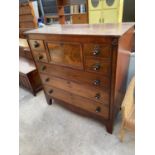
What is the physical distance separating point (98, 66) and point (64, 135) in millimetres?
977

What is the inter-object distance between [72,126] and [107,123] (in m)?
0.46

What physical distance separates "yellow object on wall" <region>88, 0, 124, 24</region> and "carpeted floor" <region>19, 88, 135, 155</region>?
2.23 m

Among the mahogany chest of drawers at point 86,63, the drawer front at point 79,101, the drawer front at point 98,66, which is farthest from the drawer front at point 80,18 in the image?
the drawer front at point 98,66

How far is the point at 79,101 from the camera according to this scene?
4.91ft

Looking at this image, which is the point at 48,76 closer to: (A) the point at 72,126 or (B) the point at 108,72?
(A) the point at 72,126

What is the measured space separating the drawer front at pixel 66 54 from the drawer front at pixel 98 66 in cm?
8

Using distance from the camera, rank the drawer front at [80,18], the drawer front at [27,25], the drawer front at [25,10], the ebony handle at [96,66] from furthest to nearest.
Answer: the drawer front at [80,18] → the drawer front at [27,25] → the drawer front at [25,10] → the ebony handle at [96,66]

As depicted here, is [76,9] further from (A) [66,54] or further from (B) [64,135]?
(B) [64,135]

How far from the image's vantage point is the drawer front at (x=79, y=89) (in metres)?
1.25

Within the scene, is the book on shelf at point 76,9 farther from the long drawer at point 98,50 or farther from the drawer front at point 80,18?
the long drawer at point 98,50

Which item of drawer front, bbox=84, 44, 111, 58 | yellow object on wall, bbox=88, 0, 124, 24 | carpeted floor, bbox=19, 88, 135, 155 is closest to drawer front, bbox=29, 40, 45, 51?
drawer front, bbox=84, 44, 111, 58
